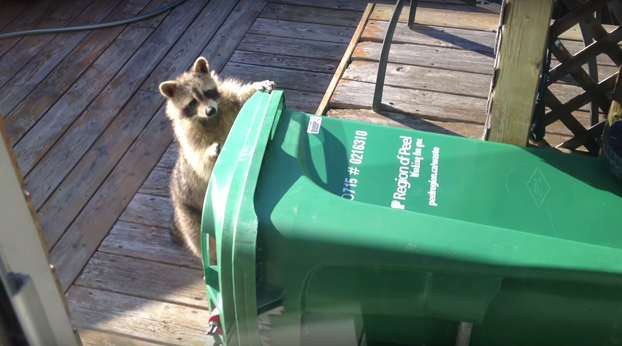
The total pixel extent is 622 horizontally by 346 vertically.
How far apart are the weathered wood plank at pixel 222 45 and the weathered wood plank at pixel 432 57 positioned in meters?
1.15

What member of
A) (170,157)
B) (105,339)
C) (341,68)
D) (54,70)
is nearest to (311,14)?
(341,68)

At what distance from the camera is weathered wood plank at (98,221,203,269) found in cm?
272

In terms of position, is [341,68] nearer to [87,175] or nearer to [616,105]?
[616,105]

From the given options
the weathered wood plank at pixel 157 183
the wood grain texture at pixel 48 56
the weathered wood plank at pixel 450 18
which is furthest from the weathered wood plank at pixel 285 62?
the wood grain texture at pixel 48 56

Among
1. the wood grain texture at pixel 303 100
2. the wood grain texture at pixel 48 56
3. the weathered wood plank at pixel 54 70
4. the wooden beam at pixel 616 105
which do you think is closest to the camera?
the wooden beam at pixel 616 105

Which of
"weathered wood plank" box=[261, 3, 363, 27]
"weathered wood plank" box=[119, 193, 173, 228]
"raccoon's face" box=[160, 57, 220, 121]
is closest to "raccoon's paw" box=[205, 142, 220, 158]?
"raccoon's face" box=[160, 57, 220, 121]

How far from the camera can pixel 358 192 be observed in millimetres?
1737

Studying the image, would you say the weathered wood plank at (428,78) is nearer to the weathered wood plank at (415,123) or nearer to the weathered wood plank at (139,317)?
the weathered wood plank at (415,123)

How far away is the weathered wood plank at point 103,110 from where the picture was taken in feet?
10.4

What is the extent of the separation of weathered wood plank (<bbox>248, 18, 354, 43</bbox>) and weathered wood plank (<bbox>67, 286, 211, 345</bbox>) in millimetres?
2116

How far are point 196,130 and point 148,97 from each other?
978 mm

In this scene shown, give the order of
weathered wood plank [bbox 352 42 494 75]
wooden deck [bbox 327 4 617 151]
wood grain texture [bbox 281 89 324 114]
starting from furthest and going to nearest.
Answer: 1. wood grain texture [bbox 281 89 324 114]
2. weathered wood plank [bbox 352 42 494 75]
3. wooden deck [bbox 327 4 617 151]

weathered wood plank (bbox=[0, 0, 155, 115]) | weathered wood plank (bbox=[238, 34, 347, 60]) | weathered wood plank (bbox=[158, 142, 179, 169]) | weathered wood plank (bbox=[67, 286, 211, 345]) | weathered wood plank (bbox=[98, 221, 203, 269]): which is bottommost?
weathered wood plank (bbox=[67, 286, 211, 345])

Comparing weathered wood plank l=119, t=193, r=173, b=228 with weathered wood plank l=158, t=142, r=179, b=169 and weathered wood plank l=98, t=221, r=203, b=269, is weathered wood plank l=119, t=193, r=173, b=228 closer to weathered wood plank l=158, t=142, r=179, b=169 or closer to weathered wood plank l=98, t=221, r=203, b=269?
weathered wood plank l=98, t=221, r=203, b=269
